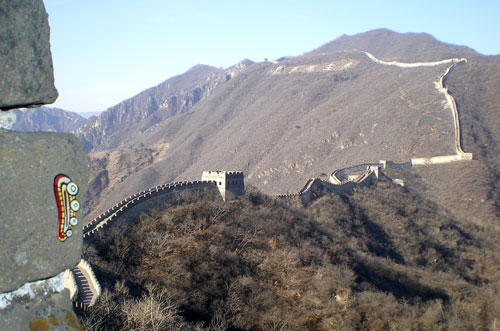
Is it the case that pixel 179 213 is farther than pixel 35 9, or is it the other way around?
pixel 179 213

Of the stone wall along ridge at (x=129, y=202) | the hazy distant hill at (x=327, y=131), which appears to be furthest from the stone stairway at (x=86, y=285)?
the hazy distant hill at (x=327, y=131)

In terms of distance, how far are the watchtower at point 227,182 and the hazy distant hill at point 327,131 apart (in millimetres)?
32817

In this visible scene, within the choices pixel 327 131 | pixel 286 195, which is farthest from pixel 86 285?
pixel 327 131

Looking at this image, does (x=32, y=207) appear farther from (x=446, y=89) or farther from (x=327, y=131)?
(x=446, y=89)

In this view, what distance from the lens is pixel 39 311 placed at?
1.96 m

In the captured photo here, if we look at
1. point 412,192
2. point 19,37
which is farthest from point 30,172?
point 412,192

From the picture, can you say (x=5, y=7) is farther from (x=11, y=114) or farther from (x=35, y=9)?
(x=11, y=114)

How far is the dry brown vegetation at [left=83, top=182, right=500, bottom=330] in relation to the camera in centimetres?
1948

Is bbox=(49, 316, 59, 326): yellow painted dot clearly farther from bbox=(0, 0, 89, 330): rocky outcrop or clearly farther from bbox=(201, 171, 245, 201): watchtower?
bbox=(201, 171, 245, 201): watchtower

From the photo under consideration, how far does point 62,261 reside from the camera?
2045 mm

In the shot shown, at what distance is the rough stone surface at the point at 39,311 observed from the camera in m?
1.84

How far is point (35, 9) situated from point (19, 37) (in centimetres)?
20

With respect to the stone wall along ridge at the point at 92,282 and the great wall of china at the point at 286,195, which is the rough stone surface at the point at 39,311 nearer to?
the great wall of china at the point at 286,195

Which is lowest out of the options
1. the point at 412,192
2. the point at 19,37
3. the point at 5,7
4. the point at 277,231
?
the point at 412,192
